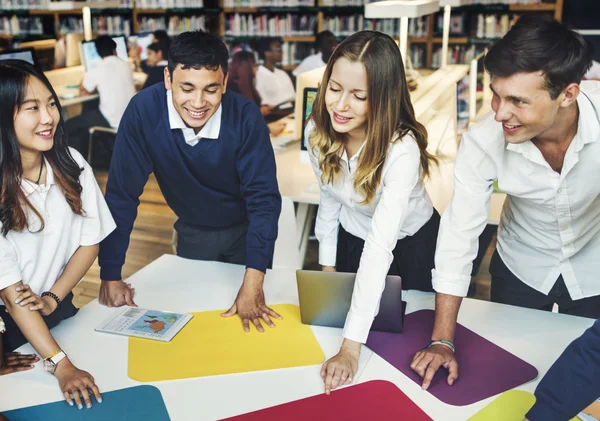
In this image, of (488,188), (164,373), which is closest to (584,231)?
(488,188)

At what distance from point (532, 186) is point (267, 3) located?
6.04 metres

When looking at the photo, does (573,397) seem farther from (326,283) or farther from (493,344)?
(326,283)

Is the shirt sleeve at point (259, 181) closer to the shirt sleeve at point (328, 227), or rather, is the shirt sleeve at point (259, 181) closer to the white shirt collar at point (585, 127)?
the shirt sleeve at point (328, 227)

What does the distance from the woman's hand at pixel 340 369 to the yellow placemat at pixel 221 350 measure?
0.06 m

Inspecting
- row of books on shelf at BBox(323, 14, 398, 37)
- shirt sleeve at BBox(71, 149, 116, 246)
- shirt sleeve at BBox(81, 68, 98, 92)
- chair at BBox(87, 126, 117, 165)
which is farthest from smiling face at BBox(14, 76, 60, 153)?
row of books on shelf at BBox(323, 14, 398, 37)

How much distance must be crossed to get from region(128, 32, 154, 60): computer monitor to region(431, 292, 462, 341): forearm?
5034 millimetres

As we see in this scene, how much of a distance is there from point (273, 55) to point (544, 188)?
436 cm

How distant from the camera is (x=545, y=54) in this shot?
1.22 m

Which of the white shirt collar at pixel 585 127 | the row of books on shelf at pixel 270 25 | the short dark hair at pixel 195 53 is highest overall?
the row of books on shelf at pixel 270 25

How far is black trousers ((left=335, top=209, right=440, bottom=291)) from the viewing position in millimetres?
1843

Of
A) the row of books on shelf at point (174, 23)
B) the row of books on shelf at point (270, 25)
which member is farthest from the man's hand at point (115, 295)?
the row of books on shelf at point (174, 23)

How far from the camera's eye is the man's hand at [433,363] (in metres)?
1.29

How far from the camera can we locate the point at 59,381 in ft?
4.20

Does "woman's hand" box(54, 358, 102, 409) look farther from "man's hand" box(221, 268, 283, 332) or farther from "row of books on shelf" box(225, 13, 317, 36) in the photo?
"row of books on shelf" box(225, 13, 317, 36)
